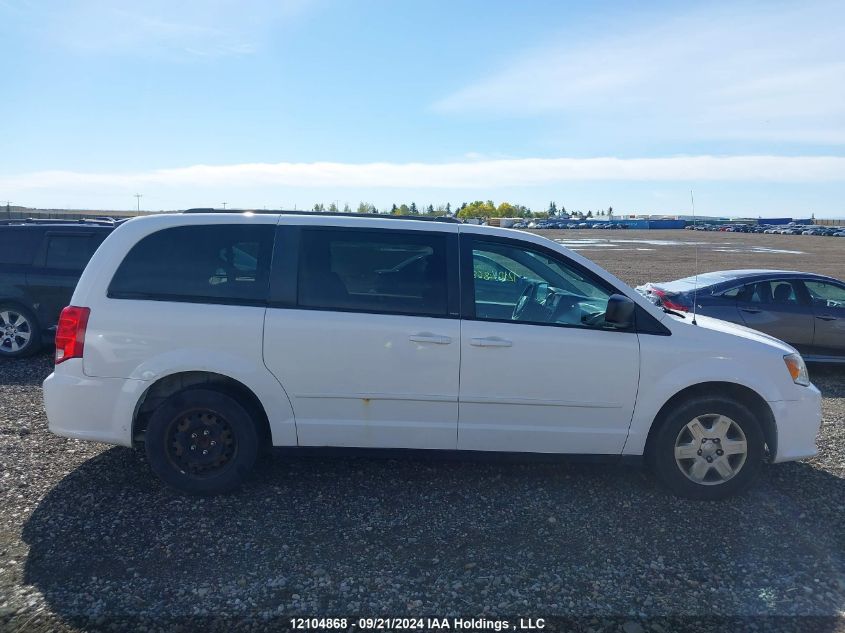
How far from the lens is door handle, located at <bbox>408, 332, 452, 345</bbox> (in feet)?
14.6

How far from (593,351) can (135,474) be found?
344 cm

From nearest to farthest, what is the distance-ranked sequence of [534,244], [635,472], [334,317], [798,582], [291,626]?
1. [291,626]
2. [798,582]
3. [334,317]
4. [534,244]
5. [635,472]

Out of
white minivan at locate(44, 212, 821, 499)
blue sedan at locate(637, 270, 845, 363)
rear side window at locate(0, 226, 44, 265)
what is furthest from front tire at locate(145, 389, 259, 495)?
blue sedan at locate(637, 270, 845, 363)

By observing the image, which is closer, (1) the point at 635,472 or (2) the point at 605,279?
(2) the point at 605,279

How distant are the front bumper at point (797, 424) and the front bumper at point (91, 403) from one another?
14.3 ft

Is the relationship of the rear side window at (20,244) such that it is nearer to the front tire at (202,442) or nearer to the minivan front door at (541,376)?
the front tire at (202,442)

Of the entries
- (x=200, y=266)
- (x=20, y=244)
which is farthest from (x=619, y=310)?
(x=20, y=244)

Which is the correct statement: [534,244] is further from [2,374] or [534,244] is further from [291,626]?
[2,374]

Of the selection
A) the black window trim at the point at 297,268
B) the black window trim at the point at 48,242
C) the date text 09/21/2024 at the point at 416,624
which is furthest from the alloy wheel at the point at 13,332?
the date text 09/21/2024 at the point at 416,624

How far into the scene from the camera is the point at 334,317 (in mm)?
4484

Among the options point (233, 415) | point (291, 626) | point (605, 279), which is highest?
point (605, 279)

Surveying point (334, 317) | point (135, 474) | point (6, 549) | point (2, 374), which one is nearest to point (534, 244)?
point (334, 317)

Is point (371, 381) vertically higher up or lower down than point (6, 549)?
higher up

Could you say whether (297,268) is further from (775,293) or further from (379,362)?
(775,293)
